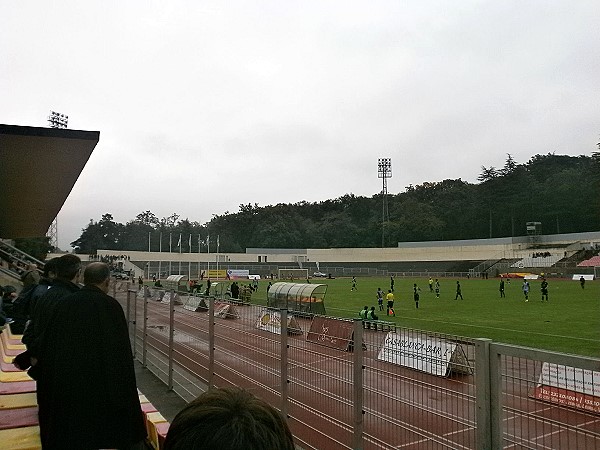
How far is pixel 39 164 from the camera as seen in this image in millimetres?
5242

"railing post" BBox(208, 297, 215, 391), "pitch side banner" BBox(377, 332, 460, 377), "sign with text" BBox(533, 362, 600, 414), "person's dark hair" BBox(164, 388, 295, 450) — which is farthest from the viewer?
"railing post" BBox(208, 297, 215, 391)

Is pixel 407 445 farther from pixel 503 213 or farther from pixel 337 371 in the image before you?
pixel 503 213

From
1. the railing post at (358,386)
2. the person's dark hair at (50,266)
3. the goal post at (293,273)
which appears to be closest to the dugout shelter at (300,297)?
the person's dark hair at (50,266)

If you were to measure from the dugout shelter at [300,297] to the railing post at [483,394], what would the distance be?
58.6 ft

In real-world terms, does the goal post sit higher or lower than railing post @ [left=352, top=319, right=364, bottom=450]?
lower

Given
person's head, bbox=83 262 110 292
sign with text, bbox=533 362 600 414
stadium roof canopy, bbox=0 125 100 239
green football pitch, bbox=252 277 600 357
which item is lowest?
green football pitch, bbox=252 277 600 357

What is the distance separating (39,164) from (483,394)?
472cm

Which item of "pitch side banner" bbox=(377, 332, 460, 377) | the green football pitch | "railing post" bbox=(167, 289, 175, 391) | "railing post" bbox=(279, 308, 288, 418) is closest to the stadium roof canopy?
"railing post" bbox=(167, 289, 175, 391)

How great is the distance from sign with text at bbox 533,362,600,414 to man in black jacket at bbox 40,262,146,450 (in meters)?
2.49

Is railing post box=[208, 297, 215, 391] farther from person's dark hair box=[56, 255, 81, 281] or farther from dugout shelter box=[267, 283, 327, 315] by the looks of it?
dugout shelter box=[267, 283, 327, 315]

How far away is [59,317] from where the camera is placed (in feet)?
10.8

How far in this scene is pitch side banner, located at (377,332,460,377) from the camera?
3.31 meters

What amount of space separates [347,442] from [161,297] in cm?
579

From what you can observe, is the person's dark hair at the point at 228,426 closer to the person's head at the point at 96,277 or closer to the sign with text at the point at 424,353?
the sign with text at the point at 424,353
